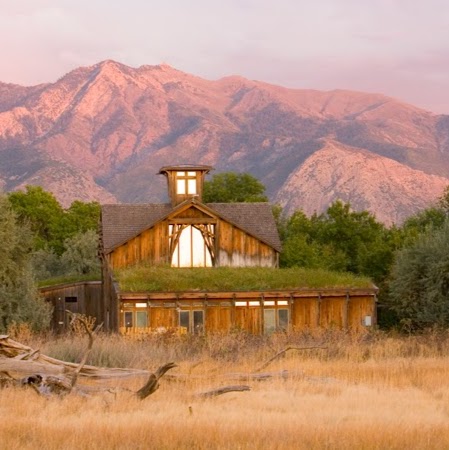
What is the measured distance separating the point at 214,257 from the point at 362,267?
9513 millimetres

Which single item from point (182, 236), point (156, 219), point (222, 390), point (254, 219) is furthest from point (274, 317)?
point (222, 390)

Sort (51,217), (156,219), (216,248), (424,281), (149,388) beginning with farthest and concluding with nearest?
(51,217), (216,248), (156,219), (424,281), (149,388)

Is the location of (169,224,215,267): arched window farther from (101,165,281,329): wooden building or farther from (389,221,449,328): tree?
(389,221,449,328): tree

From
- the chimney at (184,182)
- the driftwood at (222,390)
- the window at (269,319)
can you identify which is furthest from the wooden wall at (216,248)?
the driftwood at (222,390)

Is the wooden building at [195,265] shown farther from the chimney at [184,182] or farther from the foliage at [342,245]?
the foliage at [342,245]

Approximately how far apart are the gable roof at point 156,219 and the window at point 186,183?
4.31 feet

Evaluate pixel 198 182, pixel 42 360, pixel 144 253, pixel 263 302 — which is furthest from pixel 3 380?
pixel 198 182

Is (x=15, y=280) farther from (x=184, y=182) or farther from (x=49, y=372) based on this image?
(x=49, y=372)

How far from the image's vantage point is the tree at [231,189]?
84.8 meters

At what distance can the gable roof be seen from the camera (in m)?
54.0

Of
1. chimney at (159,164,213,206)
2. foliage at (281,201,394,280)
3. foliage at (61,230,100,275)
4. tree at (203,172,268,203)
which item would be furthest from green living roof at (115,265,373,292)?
tree at (203,172,268,203)

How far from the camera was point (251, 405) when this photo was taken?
1773 centimetres

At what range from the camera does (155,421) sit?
14.9m

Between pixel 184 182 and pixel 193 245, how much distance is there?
4319 millimetres
